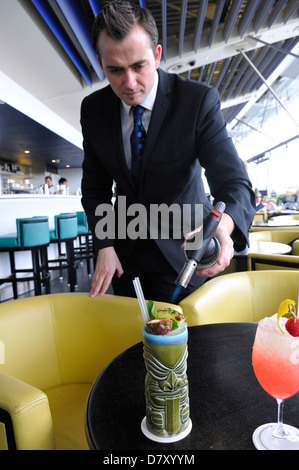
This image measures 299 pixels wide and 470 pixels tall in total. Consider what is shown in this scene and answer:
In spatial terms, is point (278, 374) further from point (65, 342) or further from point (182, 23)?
point (182, 23)

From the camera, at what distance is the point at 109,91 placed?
4.91ft

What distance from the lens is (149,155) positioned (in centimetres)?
133

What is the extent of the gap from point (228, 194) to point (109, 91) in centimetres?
80

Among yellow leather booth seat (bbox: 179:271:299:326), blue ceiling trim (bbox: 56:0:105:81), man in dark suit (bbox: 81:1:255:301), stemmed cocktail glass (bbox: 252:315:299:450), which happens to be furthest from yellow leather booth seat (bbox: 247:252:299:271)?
blue ceiling trim (bbox: 56:0:105:81)

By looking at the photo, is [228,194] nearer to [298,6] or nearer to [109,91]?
[109,91]

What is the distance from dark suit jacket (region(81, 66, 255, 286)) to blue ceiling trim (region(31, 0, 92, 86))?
12.6 ft

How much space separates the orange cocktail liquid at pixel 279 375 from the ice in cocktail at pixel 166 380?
179mm

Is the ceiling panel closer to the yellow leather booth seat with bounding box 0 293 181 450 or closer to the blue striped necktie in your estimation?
the blue striped necktie

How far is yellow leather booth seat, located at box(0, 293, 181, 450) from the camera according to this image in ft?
3.93

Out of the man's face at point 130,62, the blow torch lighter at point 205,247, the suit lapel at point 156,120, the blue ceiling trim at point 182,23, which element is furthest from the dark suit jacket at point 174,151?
the blue ceiling trim at point 182,23

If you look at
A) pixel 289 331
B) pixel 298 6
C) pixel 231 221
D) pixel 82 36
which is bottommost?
pixel 289 331

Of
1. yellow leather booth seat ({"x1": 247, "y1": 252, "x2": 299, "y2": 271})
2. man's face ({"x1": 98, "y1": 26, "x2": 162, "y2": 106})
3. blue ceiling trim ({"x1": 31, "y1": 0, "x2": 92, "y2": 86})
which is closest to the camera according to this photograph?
man's face ({"x1": 98, "y1": 26, "x2": 162, "y2": 106})

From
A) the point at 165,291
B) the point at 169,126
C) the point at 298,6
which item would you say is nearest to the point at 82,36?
the point at 298,6

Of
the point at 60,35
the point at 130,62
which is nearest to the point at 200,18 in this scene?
the point at 60,35
